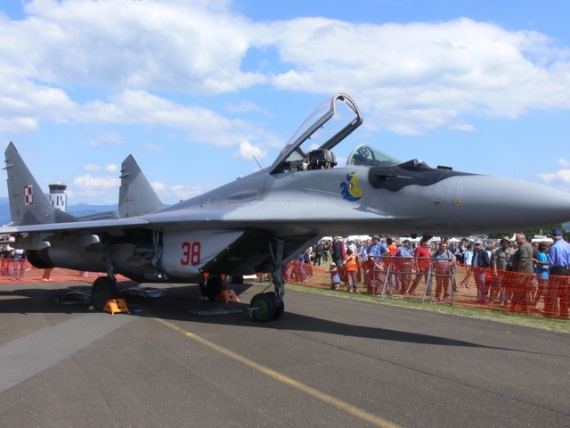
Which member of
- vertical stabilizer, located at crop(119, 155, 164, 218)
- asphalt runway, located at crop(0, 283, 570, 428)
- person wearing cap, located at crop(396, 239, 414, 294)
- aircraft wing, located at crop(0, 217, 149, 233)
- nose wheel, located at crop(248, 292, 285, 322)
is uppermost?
vertical stabilizer, located at crop(119, 155, 164, 218)

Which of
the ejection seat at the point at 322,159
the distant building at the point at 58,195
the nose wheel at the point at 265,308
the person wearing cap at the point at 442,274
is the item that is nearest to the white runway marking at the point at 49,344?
the nose wheel at the point at 265,308

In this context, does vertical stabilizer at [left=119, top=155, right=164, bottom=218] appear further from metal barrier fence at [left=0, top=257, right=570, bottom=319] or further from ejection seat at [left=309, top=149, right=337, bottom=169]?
ejection seat at [left=309, top=149, right=337, bottom=169]

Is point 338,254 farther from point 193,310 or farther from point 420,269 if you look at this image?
point 193,310

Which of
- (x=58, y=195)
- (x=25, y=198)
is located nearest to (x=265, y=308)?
(x=25, y=198)

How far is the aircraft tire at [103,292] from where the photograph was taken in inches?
397

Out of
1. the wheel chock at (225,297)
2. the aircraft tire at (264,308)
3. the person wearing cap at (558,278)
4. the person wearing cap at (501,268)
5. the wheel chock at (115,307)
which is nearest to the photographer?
the aircraft tire at (264,308)

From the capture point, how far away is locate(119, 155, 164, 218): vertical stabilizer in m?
14.9

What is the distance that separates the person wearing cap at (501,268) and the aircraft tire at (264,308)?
20.3 feet

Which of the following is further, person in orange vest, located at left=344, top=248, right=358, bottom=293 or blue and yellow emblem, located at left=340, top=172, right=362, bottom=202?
person in orange vest, located at left=344, top=248, right=358, bottom=293

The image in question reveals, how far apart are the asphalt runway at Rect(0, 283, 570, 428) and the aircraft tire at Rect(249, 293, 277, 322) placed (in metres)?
0.20

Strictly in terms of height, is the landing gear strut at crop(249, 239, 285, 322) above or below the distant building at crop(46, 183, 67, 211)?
below

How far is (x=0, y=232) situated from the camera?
9.77 m

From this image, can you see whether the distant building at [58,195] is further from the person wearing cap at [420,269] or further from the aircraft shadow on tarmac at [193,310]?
the person wearing cap at [420,269]

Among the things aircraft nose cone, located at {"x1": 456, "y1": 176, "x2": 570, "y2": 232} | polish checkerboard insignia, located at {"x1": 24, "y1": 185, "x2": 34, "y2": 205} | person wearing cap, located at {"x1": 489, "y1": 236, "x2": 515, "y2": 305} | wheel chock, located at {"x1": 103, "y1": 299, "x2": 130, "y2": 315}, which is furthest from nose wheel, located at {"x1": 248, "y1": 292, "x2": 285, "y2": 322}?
polish checkerboard insignia, located at {"x1": 24, "y1": 185, "x2": 34, "y2": 205}
